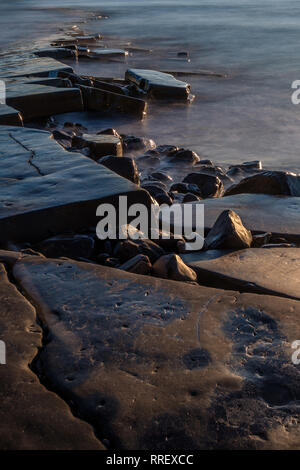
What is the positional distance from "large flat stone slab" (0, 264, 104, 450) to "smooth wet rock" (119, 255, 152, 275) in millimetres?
530

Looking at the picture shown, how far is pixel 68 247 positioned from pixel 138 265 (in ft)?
1.05

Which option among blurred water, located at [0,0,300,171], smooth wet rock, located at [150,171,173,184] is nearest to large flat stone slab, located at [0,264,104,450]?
smooth wet rock, located at [150,171,173,184]

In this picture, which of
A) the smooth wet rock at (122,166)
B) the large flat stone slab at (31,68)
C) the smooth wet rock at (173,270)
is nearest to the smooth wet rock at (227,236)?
the smooth wet rock at (173,270)

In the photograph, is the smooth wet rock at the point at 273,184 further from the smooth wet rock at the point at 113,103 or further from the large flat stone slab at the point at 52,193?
the smooth wet rock at the point at 113,103

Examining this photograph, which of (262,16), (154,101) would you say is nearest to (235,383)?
(154,101)

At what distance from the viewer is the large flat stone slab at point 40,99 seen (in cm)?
470

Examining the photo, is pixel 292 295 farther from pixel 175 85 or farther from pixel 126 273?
pixel 175 85

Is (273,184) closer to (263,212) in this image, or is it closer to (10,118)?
(263,212)

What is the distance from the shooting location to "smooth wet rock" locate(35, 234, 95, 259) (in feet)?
6.70

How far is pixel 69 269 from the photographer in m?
1.77

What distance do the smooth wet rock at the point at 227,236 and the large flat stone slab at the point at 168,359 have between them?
521 millimetres

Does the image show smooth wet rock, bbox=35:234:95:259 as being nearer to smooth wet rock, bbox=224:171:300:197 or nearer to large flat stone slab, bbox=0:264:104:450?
large flat stone slab, bbox=0:264:104:450

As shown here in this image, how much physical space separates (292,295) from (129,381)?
0.68 metres

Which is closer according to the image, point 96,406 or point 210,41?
point 96,406
